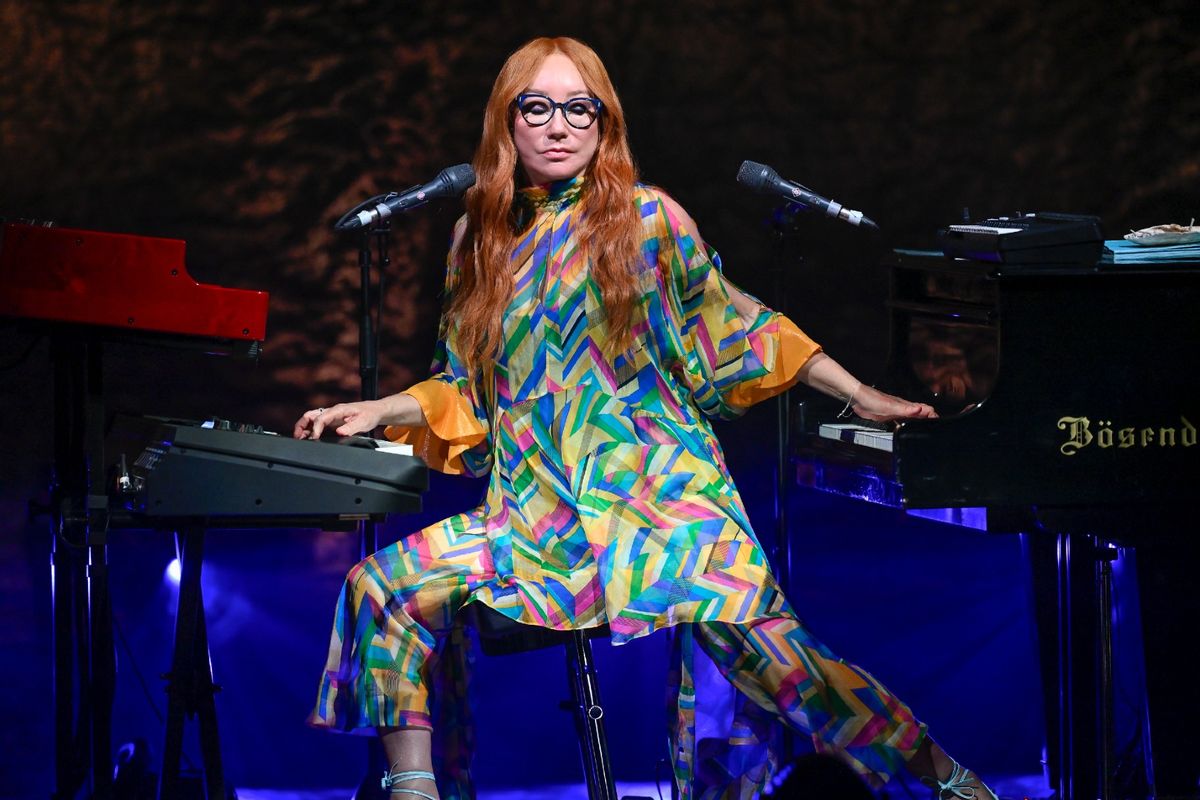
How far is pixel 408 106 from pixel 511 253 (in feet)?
3.47

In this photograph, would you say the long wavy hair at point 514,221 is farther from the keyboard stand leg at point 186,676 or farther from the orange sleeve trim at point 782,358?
the keyboard stand leg at point 186,676

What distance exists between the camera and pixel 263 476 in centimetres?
299

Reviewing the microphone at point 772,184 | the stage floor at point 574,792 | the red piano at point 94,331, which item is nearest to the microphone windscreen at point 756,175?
the microphone at point 772,184

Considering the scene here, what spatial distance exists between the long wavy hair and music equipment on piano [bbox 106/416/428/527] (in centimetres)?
Result: 44

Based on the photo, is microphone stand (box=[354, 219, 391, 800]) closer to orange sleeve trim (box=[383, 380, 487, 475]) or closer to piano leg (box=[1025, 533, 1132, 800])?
orange sleeve trim (box=[383, 380, 487, 475])

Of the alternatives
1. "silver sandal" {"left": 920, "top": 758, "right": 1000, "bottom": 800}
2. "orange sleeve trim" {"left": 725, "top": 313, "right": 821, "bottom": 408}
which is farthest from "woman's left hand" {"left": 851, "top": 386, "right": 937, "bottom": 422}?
"silver sandal" {"left": 920, "top": 758, "right": 1000, "bottom": 800}

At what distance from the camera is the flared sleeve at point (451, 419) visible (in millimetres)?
3350

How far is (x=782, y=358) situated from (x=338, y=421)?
994 mm

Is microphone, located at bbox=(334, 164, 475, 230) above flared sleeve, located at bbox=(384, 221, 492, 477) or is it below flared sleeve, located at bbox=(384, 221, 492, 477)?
above

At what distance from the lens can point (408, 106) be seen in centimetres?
421

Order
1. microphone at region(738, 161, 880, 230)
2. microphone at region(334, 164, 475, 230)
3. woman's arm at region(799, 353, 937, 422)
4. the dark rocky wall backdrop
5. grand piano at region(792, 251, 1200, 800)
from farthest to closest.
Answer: the dark rocky wall backdrop → microphone at region(738, 161, 880, 230) → microphone at region(334, 164, 475, 230) → woman's arm at region(799, 353, 937, 422) → grand piano at region(792, 251, 1200, 800)

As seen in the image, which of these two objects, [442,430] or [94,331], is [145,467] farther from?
[442,430]

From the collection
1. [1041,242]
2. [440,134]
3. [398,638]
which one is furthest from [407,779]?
[440,134]

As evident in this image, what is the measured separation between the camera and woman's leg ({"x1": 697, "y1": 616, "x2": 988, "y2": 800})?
2.93m
